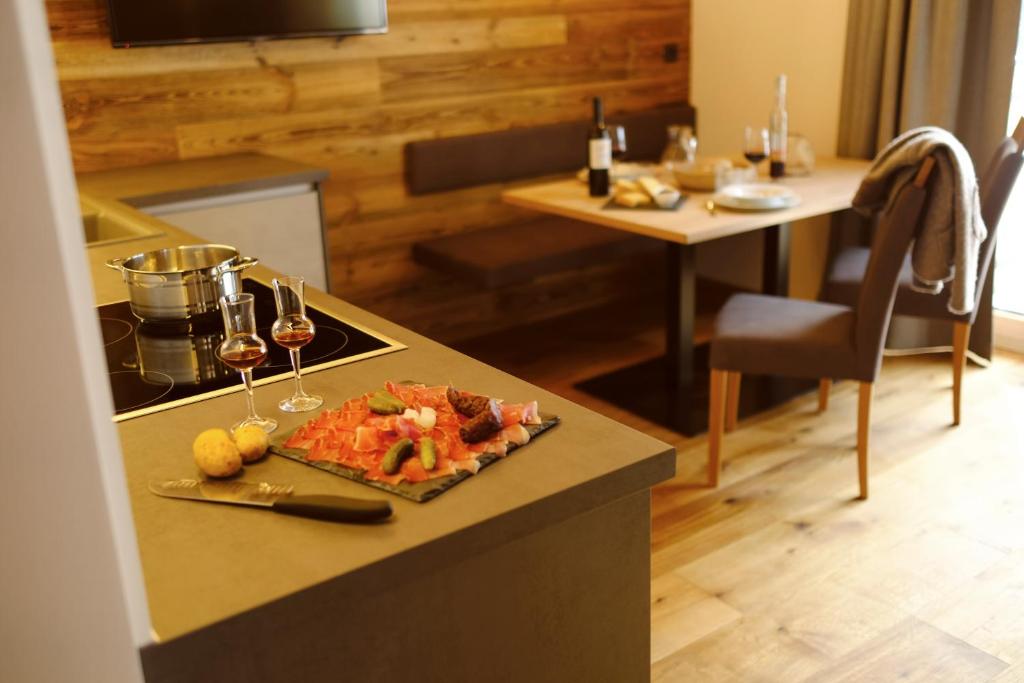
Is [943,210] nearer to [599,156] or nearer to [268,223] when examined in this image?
[599,156]

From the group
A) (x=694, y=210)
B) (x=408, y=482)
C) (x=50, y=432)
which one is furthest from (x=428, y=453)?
(x=694, y=210)

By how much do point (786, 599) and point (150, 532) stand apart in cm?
178

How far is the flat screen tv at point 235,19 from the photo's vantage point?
329 cm

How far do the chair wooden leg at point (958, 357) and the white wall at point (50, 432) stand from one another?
10.1 feet

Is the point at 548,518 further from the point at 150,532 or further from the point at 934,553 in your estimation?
the point at 934,553

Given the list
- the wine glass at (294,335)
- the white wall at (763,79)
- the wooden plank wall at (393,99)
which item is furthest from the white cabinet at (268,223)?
the white wall at (763,79)

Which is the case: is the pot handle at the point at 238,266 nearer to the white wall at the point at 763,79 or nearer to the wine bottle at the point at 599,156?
the wine bottle at the point at 599,156

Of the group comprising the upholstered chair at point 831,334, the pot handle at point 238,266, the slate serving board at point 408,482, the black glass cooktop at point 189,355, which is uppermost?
the pot handle at point 238,266

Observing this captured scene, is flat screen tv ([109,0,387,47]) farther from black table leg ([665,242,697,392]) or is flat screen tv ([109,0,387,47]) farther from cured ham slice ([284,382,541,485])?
cured ham slice ([284,382,541,485])

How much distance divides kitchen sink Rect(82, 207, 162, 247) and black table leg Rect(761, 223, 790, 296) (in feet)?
6.99

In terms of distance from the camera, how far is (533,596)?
4.13 feet

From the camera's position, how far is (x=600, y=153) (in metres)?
3.40

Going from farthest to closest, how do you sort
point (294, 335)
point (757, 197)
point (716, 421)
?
1. point (757, 197)
2. point (716, 421)
3. point (294, 335)

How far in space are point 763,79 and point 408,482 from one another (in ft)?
12.5
